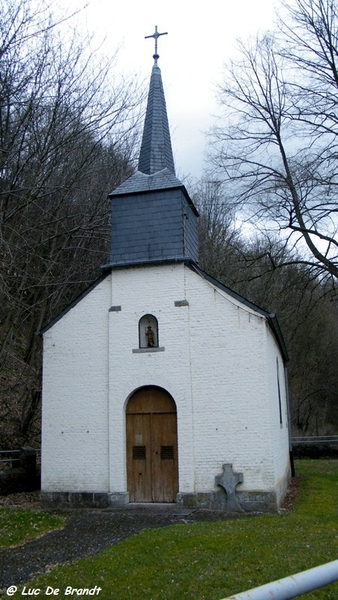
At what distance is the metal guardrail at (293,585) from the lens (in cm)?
231

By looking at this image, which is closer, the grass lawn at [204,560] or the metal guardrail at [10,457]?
the grass lawn at [204,560]

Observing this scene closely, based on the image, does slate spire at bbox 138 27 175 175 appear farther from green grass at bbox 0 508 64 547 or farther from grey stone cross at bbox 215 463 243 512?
green grass at bbox 0 508 64 547

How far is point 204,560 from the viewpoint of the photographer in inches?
301

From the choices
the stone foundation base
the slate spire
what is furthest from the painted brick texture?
the slate spire

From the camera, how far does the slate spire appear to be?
15.3 metres

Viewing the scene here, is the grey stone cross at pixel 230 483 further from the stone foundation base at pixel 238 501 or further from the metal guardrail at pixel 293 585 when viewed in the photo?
the metal guardrail at pixel 293 585

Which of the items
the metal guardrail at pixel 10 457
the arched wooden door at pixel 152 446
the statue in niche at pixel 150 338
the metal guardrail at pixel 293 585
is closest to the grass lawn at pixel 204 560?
the arched wooden door at pixel 152 446

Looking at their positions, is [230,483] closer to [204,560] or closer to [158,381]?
[158,381]

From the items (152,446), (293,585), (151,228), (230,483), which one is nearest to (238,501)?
(230,483)

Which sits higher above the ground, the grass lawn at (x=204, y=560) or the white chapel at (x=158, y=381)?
the white chapel at (x=158, y=381)

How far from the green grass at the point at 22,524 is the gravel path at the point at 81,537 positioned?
0.94 ft

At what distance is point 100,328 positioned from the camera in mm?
14094

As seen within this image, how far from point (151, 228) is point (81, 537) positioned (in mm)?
7455

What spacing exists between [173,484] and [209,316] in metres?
3.98
